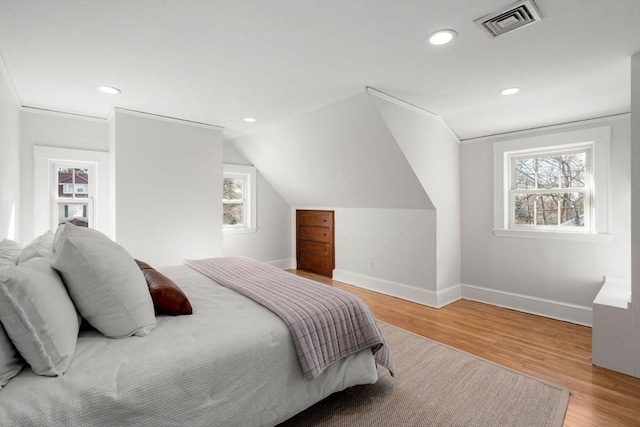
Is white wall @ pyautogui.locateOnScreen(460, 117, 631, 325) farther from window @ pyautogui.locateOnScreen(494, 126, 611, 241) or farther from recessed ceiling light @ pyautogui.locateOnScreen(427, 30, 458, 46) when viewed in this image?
recessed ceiling light @ pyautogui.locateOnScreen(427, 30, 458, 46)

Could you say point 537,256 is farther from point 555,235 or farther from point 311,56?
point 311,56

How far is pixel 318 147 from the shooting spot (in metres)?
4.03

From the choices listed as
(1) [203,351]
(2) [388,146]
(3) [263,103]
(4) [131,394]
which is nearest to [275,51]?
(3) [263,103]

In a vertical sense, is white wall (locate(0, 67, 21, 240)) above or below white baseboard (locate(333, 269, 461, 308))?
above

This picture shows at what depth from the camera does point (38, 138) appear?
11.6 ft

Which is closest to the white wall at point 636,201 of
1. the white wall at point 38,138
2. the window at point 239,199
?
the window at point 239,199

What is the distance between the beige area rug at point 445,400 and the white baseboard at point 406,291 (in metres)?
1.38

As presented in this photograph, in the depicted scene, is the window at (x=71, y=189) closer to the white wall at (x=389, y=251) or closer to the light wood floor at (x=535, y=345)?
the white wall at (x=389, y=251)

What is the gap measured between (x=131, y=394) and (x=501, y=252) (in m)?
3.98

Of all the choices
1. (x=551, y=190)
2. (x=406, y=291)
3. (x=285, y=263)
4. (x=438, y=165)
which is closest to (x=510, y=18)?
(x=438, y=165)

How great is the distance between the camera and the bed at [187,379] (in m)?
1.08

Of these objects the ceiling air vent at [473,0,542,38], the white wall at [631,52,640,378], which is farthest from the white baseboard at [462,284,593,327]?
the ceiling air vent at [473,0,542,38]

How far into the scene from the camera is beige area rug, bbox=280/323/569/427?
1825mm

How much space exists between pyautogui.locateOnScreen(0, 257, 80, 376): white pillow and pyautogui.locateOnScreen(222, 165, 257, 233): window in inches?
156
